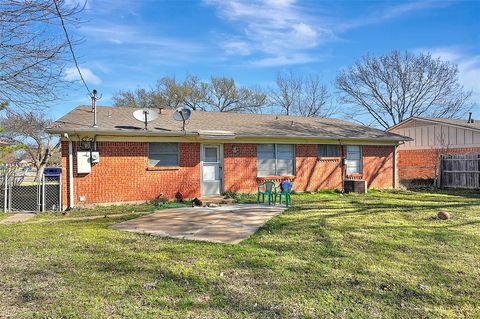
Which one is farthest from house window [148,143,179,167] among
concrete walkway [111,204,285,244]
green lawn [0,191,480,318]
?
green lawn [0,191,480,318]

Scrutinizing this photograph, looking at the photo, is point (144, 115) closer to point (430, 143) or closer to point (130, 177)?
point (130, 177)

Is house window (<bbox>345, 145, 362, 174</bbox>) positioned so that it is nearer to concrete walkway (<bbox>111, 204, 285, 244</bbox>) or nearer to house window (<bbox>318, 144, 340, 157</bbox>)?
house window (<bbox>318, 144, 340, 157</bbox>)

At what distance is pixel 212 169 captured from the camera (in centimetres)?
1261

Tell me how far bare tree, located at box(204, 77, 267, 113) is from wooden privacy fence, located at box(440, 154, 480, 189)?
21.2m

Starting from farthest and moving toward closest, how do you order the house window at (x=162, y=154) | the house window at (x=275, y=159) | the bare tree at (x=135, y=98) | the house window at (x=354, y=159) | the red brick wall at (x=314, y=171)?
the bare tree at (x=135, y=98), the house window at (x=354, y=159), the red brick wall at (x=314, y=171), the house window at (x=275, y=159), the house window at (x=162, y=154)

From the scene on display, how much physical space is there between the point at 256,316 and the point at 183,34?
1254cm

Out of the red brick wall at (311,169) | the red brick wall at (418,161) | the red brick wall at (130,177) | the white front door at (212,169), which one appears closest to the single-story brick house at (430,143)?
the red brick wall at (418,161)

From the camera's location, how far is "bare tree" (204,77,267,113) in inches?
1373

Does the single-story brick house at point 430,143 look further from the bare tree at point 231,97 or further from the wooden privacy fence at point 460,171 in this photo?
the bare tree at point 231,97

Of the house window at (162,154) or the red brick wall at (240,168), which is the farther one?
the red brick wall at (240,168)

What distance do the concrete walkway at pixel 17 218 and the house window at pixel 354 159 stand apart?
11781 millimetres

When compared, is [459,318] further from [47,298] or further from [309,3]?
[309,3]

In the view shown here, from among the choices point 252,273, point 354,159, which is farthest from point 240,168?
point 252,273

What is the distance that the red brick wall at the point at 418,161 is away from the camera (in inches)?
795
